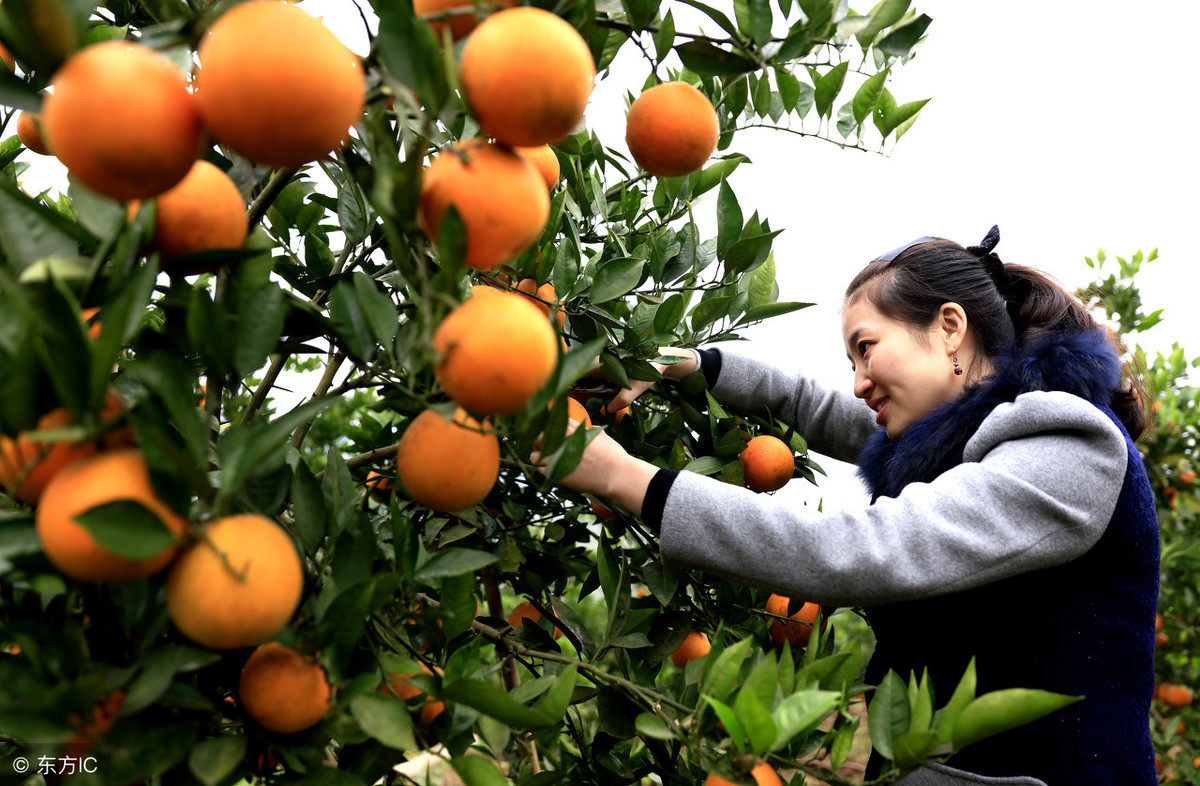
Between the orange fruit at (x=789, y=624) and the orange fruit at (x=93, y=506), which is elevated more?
the orange fruit at (x=93, y=506)

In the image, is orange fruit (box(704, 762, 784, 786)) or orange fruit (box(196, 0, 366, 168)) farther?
orange fruit (box(704, 762, 784, 786))

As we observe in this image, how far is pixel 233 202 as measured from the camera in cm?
64

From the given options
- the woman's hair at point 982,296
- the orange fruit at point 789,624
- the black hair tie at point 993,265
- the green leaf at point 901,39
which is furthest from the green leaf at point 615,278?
the black hair tie at point 993,265

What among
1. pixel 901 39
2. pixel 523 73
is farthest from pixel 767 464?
pixel 523 73

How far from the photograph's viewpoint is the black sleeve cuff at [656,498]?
122 cm

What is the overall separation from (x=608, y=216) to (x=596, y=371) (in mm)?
232

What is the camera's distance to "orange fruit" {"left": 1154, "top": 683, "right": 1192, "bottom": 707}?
2.97 m

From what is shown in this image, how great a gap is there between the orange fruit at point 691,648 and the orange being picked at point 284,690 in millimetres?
683

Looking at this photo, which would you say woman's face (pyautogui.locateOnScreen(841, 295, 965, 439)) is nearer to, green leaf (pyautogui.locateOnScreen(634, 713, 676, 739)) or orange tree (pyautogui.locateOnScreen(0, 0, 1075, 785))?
orange tree (pyautogui.locateOnScreen(0, 0, 1075, 785))

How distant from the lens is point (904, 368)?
1604 mm

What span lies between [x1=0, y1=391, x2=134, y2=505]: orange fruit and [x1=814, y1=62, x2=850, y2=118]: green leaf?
978 mm

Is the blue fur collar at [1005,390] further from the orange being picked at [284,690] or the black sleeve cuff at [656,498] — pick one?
the orange being picked at [284,690]

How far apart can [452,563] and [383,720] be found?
0.15 m

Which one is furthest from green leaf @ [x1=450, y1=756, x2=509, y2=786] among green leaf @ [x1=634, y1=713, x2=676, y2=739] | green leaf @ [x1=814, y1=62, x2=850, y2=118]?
green leaf @ [x1=814, y1=62, x2=850, y2=118]
